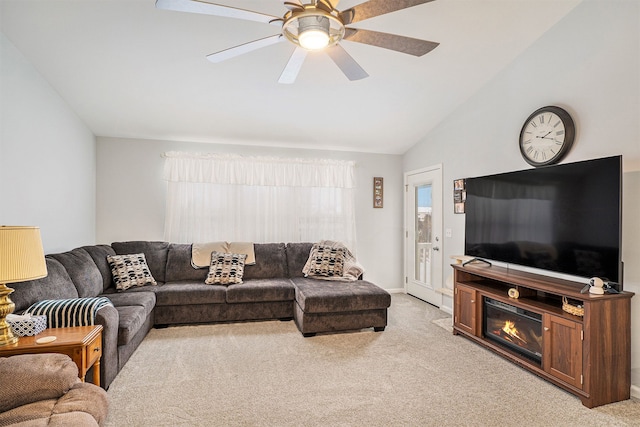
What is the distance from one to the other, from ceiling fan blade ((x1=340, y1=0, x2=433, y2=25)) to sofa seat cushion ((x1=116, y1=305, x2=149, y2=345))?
2.68m

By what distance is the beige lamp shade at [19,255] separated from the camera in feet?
5.78

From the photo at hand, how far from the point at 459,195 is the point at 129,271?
158 inches

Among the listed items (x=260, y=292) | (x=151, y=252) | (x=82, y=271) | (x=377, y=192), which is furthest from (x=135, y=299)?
(x=377, y=192)

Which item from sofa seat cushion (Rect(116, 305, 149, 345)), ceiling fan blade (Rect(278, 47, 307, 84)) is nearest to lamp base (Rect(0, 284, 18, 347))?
sofa seat cushion (Rect(116, 305, 149, 345))

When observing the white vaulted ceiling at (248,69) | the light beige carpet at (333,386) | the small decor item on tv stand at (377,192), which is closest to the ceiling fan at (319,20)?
the white vaulted ceiling at (248,69)

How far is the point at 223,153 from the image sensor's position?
479 centimetres

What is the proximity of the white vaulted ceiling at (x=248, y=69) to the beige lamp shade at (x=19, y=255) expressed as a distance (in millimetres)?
1759

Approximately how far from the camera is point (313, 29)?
5.63ft

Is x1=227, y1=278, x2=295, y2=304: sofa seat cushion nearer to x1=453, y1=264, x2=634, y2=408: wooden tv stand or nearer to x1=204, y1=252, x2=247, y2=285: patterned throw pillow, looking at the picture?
x1=204, y1=252, x2=247, y2=285: patterned throw pillow

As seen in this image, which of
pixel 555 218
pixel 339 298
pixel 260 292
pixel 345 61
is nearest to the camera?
pixel 345 61

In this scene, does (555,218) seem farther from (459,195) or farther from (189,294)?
(189,294)

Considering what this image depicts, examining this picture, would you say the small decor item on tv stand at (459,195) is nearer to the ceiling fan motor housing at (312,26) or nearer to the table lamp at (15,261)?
the ceiling fan motor housing at (312,26)

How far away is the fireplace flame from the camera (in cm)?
287

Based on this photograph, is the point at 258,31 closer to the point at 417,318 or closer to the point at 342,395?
the point at 342,395
